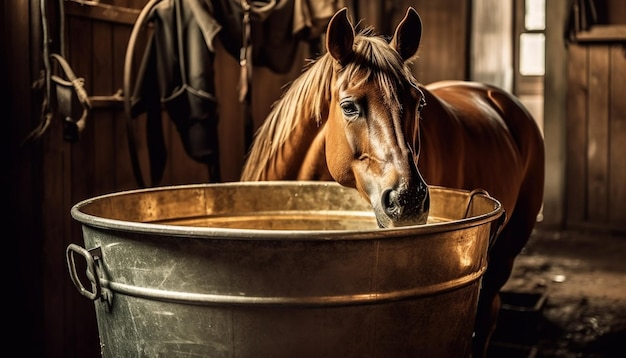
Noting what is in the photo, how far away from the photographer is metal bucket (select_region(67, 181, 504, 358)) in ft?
4.77

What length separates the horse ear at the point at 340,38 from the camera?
2.38 m

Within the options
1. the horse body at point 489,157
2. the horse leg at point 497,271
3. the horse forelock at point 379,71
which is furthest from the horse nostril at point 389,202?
the horse leg at point 497,271

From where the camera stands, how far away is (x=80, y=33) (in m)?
3.16

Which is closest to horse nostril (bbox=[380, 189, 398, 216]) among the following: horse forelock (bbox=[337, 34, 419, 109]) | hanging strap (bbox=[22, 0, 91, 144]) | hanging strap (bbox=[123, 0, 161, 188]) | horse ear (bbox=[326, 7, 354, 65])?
horse forelock (bbox=[337, 34, 419, 109])

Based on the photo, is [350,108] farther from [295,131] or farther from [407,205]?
[295,131]

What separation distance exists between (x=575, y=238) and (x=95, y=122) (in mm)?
5194

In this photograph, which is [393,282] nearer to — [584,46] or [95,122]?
[95,122]

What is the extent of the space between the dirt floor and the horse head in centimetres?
193

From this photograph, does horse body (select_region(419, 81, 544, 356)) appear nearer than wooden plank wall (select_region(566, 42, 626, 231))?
Yes

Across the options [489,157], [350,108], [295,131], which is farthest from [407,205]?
[489,157]

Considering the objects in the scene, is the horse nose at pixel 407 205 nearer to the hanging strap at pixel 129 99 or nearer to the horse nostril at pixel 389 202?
the horse nostril at pixel 389 202

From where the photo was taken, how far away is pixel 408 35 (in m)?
2.52

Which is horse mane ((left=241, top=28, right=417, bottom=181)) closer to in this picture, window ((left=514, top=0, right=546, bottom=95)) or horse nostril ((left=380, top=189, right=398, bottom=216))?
horse nostril ((left=380, top=189, right=398, bottom=216))

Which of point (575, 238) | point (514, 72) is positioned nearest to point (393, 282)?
point (575, 238)
